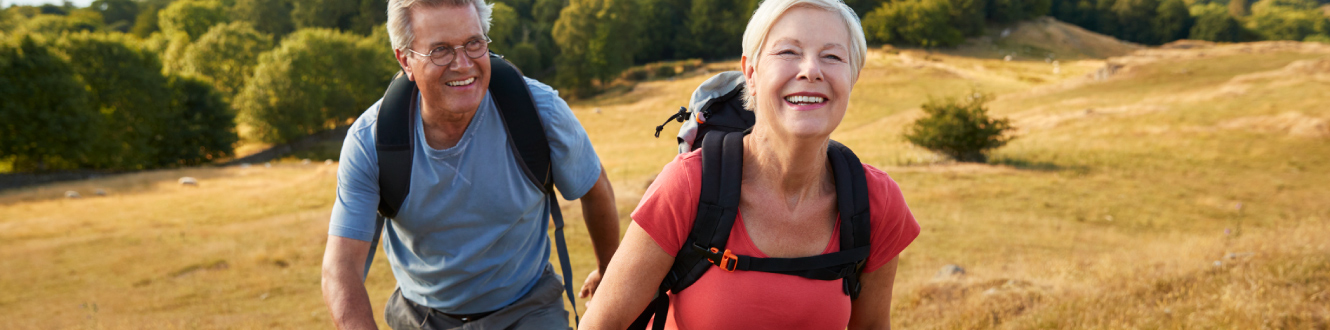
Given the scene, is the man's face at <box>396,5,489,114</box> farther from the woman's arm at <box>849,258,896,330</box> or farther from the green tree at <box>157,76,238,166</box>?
the green tree at <box>157,76,238,166</box>

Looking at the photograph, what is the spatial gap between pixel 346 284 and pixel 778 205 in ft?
5.61

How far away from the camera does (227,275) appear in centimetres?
1305

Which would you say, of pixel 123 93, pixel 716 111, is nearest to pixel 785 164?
pixel 716 111

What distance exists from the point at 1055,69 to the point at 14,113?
7390 centimetres

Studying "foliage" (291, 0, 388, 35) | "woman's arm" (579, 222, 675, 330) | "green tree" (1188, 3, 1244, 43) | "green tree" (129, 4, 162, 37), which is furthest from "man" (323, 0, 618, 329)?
"green tree" (129, 4, 162, 37)

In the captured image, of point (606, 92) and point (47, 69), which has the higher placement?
point (47, 69)

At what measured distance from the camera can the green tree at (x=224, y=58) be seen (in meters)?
60.6

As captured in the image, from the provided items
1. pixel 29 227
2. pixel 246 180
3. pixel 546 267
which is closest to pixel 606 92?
pixel 246 180

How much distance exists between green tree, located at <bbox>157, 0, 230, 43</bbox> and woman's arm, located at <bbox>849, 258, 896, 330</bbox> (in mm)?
96518

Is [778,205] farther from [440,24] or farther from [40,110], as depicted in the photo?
[40,110]

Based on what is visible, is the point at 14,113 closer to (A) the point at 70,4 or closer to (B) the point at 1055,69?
(B) the point at 1055,69

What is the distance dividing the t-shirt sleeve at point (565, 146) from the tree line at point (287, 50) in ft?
152

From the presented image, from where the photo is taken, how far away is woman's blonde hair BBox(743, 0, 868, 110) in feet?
6.21

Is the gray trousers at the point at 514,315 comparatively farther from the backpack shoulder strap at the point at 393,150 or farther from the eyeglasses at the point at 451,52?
the eyeglasses at the point at 451,52
